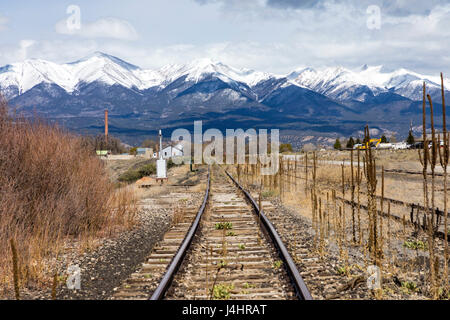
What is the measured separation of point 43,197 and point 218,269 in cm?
371

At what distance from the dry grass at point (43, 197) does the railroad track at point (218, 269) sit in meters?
1.44

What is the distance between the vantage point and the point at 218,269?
6.06 m

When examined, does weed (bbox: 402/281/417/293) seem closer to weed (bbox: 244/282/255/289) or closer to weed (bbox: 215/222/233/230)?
weed (bbox: 244/282/255/289)

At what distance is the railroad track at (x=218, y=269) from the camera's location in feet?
16.8

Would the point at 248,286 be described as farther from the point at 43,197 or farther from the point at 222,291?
the point at 43,197

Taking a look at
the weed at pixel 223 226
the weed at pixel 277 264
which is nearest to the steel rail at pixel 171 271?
the weed at pixel 223 226

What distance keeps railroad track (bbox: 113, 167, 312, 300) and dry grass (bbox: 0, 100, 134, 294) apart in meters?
1.44

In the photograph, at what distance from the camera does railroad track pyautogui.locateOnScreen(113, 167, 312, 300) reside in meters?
5.11

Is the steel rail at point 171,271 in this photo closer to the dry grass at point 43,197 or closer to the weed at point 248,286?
the weed at point 248,286

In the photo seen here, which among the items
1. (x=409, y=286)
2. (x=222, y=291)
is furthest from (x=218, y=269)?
(x=409, y=286)

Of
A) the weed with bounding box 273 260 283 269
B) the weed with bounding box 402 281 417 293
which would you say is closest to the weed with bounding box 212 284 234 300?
the weed with bounding box 273 260 283 269
